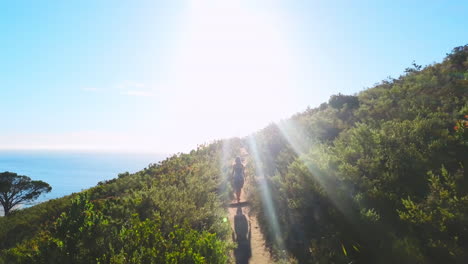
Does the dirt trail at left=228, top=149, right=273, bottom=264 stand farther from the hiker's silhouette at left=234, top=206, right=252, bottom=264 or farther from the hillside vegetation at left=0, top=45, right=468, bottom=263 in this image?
the hillside vegetation at left=0, top=45, right=468, bottom=263

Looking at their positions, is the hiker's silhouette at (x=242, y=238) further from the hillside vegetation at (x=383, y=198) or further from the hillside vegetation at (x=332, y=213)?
the hillside vegetation at (x=383, y=198)

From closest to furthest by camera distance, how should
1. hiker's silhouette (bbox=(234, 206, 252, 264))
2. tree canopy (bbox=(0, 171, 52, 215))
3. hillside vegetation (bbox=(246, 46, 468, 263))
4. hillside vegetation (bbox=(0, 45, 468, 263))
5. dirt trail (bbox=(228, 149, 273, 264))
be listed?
hillside vegetation (bbox=(0, 45, 468, 263)) → hillside vegetation (bbox=(246, 46, 468, 263)) → dirt trail (bbox=(228, 149, 273, 264)) → hiker's silhouette (bbox=(234, 206, 252, 264)) → tree canopy (bbox=(0, 171, 52, 215))

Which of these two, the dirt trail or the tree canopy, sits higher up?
the tree canopy

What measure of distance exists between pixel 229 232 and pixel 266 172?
7.22 meters

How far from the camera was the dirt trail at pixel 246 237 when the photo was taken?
705 centimetres

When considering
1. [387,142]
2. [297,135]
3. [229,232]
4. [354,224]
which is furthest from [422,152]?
[297,135]

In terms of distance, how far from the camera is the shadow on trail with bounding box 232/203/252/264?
23.5 feet

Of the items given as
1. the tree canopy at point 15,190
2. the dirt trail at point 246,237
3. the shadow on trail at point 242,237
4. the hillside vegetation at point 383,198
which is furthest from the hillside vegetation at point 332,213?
the tree canopy at point 15,190

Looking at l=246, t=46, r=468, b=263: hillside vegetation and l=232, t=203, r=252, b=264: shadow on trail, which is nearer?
l=246, t=46, r=468, b=263: hillside vegetation

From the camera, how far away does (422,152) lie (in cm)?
805

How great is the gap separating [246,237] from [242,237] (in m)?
0.14

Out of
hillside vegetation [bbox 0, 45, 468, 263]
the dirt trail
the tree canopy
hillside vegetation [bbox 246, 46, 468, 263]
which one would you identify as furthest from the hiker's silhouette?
the tree canopy

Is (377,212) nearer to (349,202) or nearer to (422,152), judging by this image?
(349,202)

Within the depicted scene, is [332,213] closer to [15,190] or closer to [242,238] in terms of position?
[242,238]
